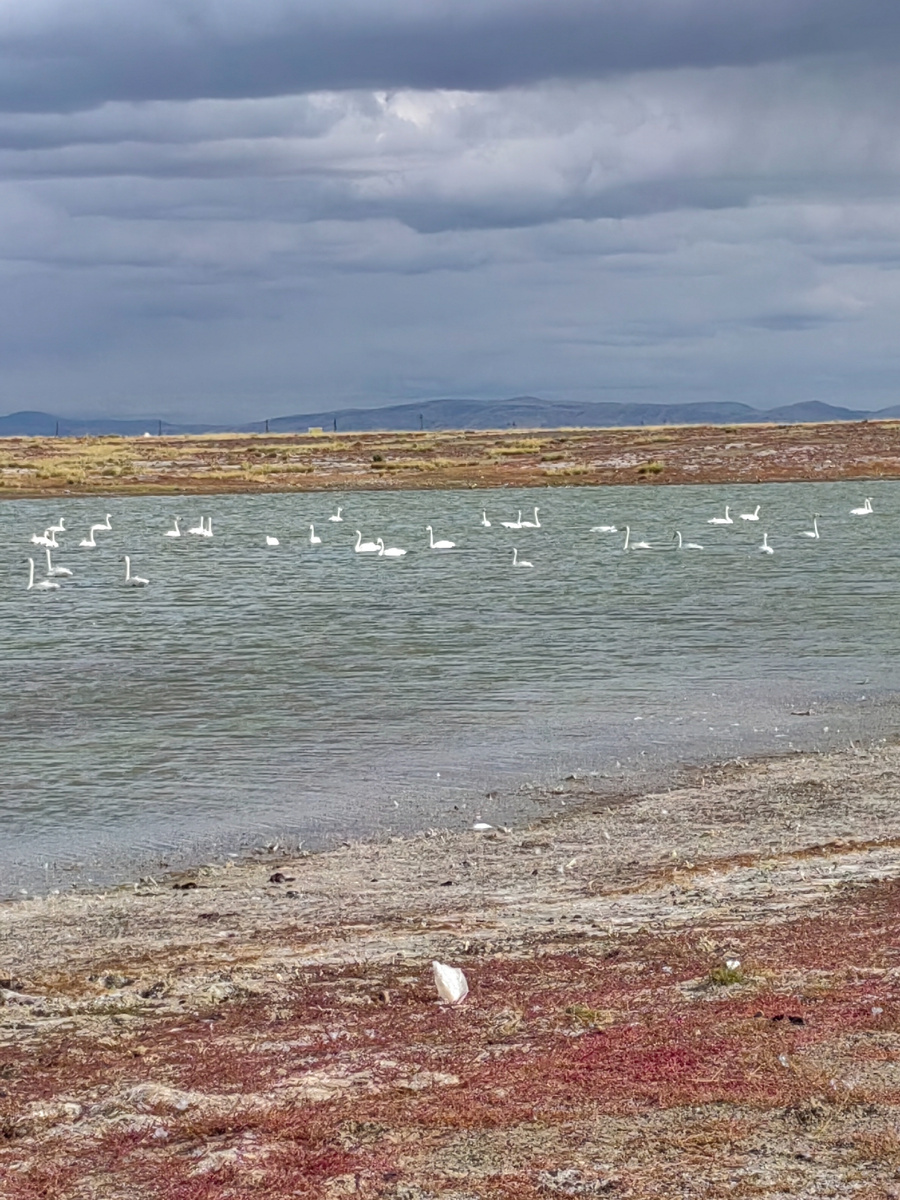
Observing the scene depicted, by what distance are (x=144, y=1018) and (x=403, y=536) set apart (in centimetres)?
4092

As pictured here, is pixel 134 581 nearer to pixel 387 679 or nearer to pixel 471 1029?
pixel 387 679

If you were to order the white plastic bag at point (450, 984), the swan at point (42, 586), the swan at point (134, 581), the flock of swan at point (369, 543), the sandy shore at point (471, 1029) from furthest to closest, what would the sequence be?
the flock of swan at point (369, 543), the swan at point (134, 581), the swan at point (42, 586), the white plastic bag at point (450, 984), the sandy shore at point (471, 1029)

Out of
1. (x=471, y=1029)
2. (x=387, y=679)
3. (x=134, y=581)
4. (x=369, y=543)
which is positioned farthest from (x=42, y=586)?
(x=471, y=1029)

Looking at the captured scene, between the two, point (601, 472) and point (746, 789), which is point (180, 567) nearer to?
point (746, 789)

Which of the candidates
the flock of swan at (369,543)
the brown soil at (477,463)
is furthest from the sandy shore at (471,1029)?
the brown soil at (477,463)

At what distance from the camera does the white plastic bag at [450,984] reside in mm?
7602

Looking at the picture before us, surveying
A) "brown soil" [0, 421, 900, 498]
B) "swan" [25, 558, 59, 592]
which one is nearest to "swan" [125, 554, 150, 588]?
"swan" [25, 558, 59, 592]

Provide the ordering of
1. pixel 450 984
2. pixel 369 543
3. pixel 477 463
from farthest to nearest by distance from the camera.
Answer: pixel 477 463
pixel 369 543
pixel 450 984

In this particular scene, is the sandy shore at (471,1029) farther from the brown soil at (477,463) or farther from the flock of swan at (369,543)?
the brown soil at (477,463)

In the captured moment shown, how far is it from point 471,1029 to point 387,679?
14.2m

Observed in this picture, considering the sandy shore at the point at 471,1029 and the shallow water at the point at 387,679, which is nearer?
the sandy shore at the point at 471,1029

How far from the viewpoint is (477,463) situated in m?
79.0

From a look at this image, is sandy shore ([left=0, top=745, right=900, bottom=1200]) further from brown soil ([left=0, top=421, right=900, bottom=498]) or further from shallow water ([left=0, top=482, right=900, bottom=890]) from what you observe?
brown soil ([left=0, top=421, right=900, bottom=498])

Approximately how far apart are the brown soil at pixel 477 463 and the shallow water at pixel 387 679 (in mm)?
27989
